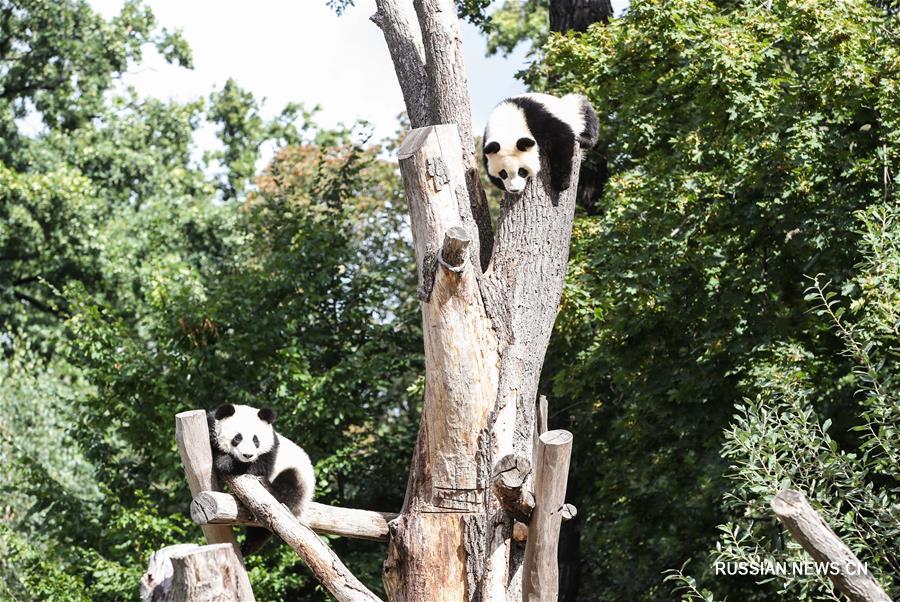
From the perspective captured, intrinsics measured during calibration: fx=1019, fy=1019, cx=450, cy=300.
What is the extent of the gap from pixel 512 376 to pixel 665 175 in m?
4.47

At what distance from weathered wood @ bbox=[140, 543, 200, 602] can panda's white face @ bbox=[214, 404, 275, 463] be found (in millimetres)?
1451

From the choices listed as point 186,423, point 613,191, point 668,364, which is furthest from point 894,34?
point 186,423

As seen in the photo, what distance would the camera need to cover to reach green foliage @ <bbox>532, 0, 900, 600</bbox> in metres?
7.89

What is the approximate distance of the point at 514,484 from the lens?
4.25 meters

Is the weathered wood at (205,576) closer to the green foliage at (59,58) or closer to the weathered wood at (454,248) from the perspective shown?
the weathered wood at (454,248)

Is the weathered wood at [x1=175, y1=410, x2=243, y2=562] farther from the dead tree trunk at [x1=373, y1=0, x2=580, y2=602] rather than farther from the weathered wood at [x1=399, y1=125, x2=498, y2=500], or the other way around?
the weathered wood at [x1=399, y1=125, x2=498, y2=500]

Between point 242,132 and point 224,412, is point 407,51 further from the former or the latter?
point 242,132

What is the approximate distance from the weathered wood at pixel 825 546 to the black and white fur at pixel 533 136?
7.99 feet

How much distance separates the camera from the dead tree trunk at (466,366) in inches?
187

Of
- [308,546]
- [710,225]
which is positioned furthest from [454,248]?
[710,225]

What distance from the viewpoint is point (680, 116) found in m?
9.66

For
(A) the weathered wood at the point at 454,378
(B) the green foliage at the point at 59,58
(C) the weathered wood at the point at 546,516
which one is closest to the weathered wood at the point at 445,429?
(A) the weathered wood at the point at 454,378

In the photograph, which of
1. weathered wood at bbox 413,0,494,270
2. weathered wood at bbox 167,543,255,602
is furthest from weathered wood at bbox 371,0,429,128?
weathered wood at bbox 167,543,255,602

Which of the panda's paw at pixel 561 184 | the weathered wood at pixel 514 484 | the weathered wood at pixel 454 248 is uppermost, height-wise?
the panda's paw at pixel 561 184
